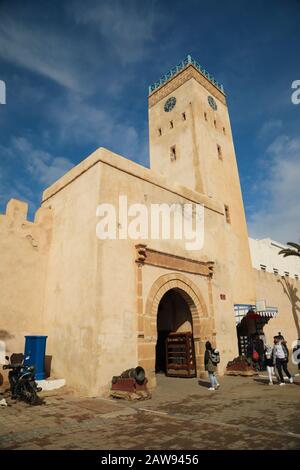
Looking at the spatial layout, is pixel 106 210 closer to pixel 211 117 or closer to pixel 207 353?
pixel 207 353

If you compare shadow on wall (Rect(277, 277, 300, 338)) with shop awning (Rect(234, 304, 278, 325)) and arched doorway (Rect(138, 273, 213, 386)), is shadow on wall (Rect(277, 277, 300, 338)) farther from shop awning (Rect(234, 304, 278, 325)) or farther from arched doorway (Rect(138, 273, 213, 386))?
arched doorway (Rect(138, 273, 213, 386))

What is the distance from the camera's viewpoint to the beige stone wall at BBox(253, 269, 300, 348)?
1977 centimetres

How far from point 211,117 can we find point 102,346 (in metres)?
16.6

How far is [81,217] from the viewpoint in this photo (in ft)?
34.6

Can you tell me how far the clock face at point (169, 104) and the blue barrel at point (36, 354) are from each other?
55.3 feet

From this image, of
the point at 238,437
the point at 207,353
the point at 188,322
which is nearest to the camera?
the point at 238,437

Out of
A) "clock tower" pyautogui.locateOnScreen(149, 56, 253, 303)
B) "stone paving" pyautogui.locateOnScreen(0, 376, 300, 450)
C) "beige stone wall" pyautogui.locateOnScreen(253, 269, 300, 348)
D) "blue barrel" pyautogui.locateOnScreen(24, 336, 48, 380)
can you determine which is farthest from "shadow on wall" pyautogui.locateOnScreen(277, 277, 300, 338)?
"blue barrel" pyautogui.locateOnScreen(24, 336, 48, 380)

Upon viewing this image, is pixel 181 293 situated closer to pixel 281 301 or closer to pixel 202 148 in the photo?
pixel 202 148

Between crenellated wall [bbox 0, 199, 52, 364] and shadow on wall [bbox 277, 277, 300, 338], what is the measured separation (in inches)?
691

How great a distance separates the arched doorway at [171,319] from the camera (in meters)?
13.1

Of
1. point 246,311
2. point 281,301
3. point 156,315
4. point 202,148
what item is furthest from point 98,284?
point 281,301

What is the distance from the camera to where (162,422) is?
5.54 m

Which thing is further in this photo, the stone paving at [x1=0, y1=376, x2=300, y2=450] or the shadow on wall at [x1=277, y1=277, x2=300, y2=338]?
the shadow on wall at [x1=277, y1=277, x2=300, y2=338]

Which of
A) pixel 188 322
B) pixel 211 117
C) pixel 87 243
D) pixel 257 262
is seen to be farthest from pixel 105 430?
pixel 257 262
